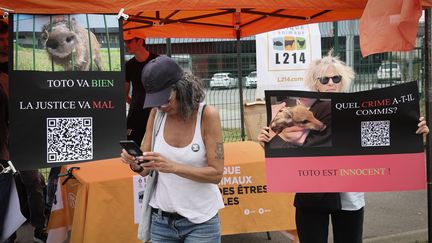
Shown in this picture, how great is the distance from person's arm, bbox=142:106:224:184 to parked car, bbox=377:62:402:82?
6.68m

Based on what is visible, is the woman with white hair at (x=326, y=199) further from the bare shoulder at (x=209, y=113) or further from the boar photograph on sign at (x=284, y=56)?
the boar photograph on sign at (x=284, y=56)

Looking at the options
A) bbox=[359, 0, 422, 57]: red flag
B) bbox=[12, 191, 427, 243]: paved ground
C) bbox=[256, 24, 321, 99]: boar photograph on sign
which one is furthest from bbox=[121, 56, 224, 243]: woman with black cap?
bbox=[256, 24, 321, 99]: boar photograph on sign

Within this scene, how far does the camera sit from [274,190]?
2908mm

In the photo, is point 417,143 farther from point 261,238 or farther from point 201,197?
point 261,238

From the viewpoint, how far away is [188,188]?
239 centimetres

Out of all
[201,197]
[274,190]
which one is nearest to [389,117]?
[274,190]

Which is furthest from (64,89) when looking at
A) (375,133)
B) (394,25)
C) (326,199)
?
(394,25)

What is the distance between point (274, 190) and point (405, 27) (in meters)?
1.25

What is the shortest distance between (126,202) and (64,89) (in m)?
1.20

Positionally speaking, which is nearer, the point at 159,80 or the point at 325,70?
the point at 159,80

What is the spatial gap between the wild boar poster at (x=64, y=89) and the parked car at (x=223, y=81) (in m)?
5.07

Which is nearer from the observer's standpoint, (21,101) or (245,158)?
(21,101)

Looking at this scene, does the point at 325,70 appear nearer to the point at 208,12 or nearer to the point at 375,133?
the point at 375,133

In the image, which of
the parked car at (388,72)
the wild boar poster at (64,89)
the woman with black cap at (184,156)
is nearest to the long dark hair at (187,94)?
the woman with black cap at (184,156)
